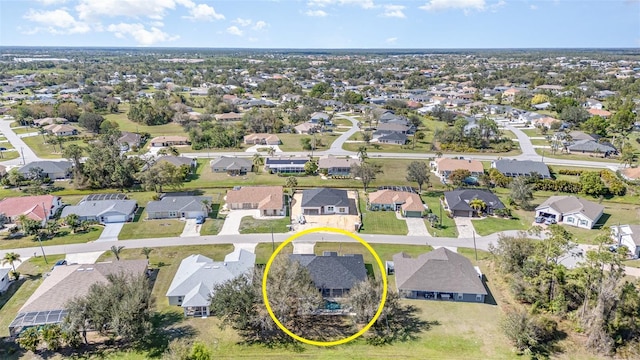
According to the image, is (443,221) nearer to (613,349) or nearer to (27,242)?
(613,349)

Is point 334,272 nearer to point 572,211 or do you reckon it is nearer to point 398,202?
point 398,202

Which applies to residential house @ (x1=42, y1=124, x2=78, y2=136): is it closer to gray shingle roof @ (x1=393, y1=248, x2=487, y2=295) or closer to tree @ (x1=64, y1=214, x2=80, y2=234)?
tree @ (x1=64, y1=214, x2=80, y2=234)

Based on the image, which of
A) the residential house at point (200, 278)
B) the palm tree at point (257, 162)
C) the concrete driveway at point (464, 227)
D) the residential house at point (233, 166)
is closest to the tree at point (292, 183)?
the residential house at point (233, 166)

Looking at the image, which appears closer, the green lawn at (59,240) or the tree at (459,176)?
the green lawn at (59,240)

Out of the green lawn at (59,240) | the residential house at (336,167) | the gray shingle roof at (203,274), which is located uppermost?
the residential house at (336,167)

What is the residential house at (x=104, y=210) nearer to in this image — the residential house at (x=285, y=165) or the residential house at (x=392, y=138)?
the residential house at (x=285, y=165)

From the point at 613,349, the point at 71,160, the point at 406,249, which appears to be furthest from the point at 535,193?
the point at 71,160
